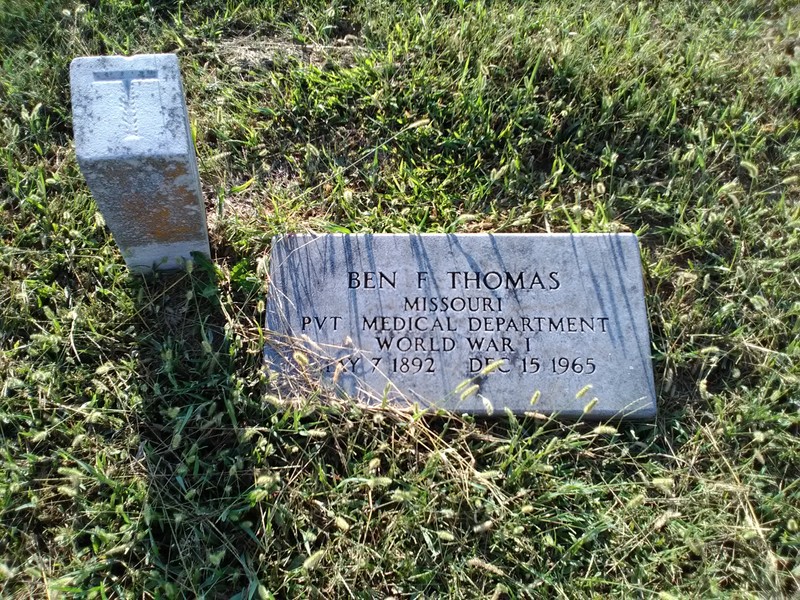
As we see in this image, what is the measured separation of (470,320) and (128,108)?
152 centimetres

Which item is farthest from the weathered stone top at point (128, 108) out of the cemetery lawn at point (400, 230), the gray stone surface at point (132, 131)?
the cemetery lawn at point (400, 230)

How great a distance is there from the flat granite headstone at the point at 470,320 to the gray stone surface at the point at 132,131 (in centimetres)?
64

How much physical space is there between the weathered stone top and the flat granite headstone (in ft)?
2.47

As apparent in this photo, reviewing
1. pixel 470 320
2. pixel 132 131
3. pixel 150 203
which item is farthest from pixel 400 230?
pixel 132 131

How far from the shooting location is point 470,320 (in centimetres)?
257

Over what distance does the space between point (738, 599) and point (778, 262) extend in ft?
5.01

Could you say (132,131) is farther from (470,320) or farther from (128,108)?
(470,320)

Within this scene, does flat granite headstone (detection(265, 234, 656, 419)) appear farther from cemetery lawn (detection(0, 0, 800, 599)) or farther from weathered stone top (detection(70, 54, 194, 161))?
weathered stone top (detection(70, 54, 194, 161))

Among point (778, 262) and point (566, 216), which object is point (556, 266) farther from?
point (778, 262)

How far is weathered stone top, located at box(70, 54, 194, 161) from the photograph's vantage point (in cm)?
202

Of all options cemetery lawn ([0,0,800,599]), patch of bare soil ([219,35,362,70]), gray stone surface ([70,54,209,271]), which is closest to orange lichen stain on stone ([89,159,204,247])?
gray stone surface ([70,54,209,271])

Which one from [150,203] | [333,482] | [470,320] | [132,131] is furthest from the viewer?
[470,320]

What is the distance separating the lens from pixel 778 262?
2846 millimetres

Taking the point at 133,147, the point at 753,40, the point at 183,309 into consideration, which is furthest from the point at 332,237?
the point at 753,40
